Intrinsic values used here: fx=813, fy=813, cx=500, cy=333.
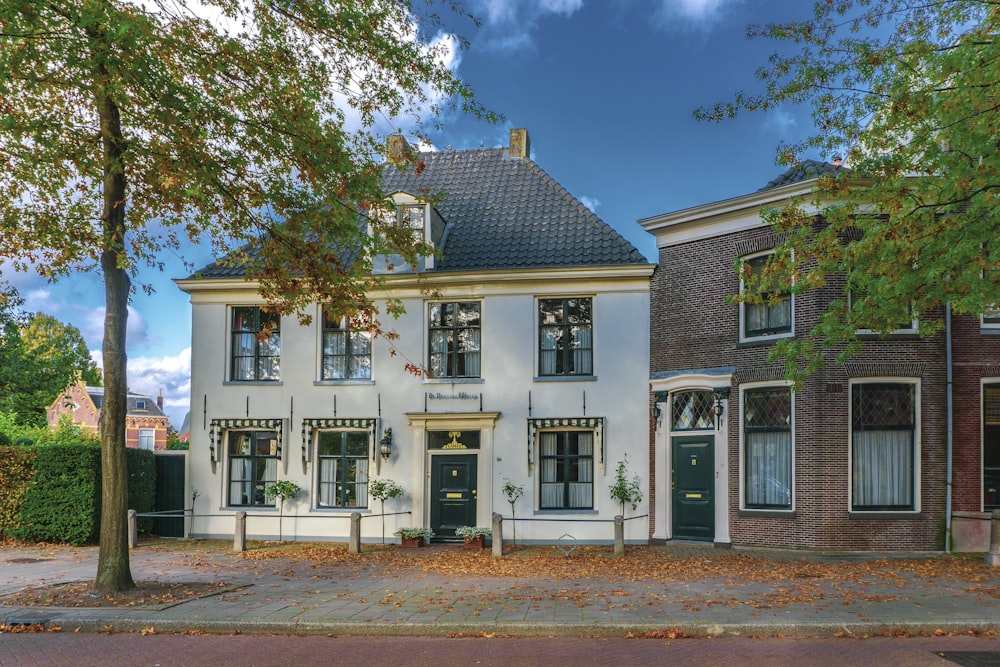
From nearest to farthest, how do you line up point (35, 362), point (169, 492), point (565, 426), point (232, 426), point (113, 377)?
point (113, 377) < point (565, 426) < point (232, 426) < point (169, 492) < point (35, 362)

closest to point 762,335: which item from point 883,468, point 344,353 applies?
point 883,468

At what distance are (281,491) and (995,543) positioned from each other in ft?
47.1

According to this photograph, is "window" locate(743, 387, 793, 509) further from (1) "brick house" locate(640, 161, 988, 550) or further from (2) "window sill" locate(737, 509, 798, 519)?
(2) "window sill" locate(737, 509, 798, 519)

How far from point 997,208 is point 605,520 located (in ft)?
34.0

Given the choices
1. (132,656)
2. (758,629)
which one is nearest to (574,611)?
(758,629)

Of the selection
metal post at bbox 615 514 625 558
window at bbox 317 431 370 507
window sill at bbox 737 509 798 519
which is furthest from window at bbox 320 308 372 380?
window sill at bbox 737 509 798 519

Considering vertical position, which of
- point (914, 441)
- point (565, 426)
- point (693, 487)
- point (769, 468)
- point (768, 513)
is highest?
point (565, 426)

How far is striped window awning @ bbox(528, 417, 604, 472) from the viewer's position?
18.0m

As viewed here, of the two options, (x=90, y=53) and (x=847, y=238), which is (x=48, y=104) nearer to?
(x=90, y=53)

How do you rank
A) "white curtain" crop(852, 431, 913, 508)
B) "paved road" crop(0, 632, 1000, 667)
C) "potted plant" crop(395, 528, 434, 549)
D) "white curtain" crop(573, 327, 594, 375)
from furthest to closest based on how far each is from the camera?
"white curtain" crop(573, 327, 594, 375) → "potted plant" crop(395, 528, 434, 549) → "white curtain" crop(852, 431, 913, 508) → "paved road" crop(0, 632, 1000, 667)

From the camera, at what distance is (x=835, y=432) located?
1562 centimetres

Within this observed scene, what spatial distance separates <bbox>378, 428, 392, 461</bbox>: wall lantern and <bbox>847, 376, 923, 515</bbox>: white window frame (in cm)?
981

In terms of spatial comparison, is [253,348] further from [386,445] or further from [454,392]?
[454,392]

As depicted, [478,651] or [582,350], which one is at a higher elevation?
[582,350]
